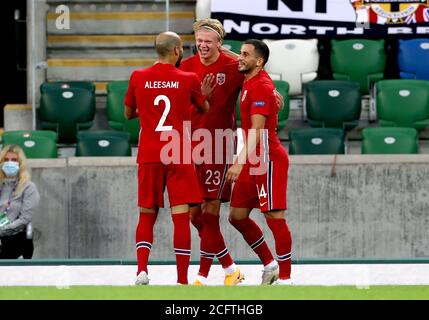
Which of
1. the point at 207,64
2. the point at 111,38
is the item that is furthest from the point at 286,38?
the point at 207,64

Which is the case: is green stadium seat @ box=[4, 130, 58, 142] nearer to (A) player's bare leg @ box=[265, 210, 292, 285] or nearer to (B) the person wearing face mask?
(B) the person wearing face mask

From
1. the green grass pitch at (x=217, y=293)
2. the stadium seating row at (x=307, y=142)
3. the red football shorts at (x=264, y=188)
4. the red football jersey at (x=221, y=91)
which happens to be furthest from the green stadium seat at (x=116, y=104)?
the green grass pitch at (x=217, y=293)

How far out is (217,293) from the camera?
9.84m

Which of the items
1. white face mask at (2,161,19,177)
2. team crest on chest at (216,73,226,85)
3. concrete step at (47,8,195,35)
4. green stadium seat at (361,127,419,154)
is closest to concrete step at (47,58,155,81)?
concrete step at (47,8,195,35)

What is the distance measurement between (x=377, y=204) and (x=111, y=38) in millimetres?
4144

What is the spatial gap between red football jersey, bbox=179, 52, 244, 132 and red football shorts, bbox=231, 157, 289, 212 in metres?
0.46

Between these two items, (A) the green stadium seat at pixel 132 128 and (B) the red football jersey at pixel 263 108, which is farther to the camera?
(A) the green stadium seat at pixel 132 128

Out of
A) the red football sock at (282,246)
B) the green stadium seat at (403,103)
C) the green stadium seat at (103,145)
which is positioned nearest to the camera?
the red football sock at (282,246)

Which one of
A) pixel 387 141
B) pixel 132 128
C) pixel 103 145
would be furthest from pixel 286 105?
pixel 103 145

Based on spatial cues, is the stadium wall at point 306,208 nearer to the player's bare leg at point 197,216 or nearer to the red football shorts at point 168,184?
the player's bare leg at point 197,216

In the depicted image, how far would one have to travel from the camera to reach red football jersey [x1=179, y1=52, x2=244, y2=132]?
11.9 metres

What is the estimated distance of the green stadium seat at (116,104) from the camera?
54.7 feet

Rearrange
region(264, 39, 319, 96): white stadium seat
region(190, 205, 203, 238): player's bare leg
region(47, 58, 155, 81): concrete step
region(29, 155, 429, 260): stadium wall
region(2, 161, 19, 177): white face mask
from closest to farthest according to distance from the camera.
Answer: region(190, 205, 203, 238): player's bare leg, region(2, 161, 19, 177): white face mask, region(29, 155, 429, 260): stadium wall, region(264, 39, 319, 96): white stadium seat, region(47, 58, 155, 81): concrete step

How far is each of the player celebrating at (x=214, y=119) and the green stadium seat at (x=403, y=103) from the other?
4.80 metres
